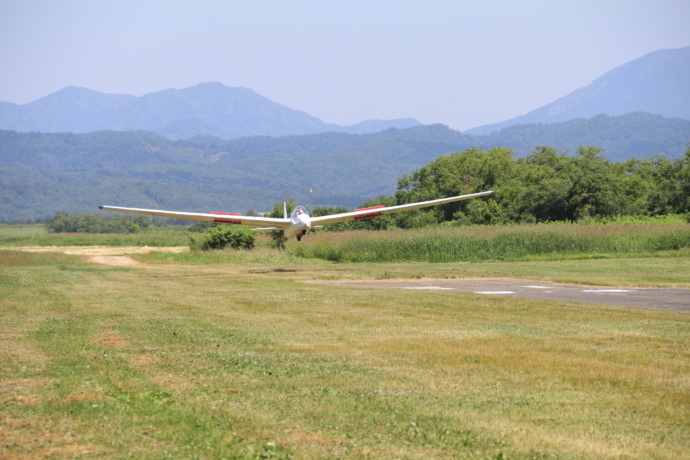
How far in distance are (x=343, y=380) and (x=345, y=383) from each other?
17 cm

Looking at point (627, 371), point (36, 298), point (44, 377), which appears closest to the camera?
point (44, 377)

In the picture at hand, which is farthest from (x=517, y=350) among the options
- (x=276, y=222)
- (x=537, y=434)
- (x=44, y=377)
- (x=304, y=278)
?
(x=276, y=222)

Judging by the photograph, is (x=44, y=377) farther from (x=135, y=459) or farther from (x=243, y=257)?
(x=243, y=257)

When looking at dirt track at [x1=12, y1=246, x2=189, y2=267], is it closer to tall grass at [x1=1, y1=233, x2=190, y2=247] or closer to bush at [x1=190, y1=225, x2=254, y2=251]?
bush at [x1=190, y1=225, x2=254, y2=251]

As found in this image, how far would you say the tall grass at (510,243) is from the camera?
4084cm

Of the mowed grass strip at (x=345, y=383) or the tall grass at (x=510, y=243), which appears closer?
the mowed grass strip at (x=345, y=383)

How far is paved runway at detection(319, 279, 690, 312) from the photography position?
745 inches

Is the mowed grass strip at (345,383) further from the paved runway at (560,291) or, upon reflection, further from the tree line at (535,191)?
the tree line at (535,191)

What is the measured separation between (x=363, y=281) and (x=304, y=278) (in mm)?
2559

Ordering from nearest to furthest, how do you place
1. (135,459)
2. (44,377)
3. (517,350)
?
1. (135,459)
2. (44,377)
3. (517,350)

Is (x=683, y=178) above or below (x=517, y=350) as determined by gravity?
above

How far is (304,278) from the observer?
28.5 meters

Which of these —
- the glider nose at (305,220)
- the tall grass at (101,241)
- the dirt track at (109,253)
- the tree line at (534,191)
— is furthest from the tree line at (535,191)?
the glider nose at (305,220)

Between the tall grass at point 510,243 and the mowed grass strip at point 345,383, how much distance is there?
25.0 metres
